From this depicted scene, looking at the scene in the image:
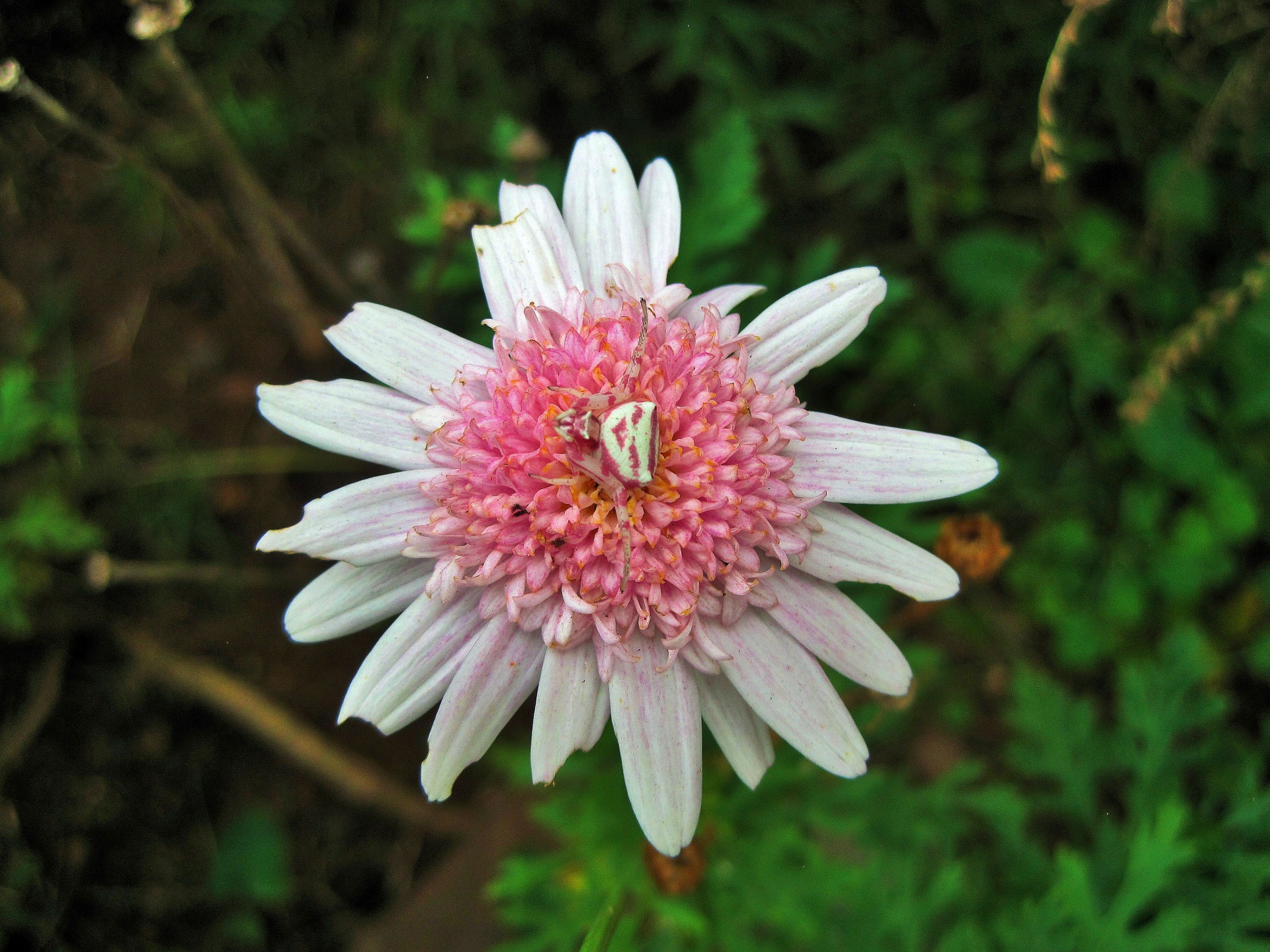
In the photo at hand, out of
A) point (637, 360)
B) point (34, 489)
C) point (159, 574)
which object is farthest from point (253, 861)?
point (637, 360)

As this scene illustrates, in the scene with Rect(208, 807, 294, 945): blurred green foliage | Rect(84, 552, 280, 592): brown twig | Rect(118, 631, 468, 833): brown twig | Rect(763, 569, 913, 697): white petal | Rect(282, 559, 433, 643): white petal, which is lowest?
Rect(208, 807, 294, 945): blurred green foliage

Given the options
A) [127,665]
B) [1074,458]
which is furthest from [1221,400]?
[127,665]

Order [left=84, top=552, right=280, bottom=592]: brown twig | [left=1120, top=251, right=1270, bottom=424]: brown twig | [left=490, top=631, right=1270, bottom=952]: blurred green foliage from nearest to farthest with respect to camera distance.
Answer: [left=490, top=631, right=1270, bottom=952]: blurred green foliage
[left=1120, top=251, right=1270, bottom=424]: brown twig
[left=84, top=552, right=280, bottom=592]: brown twig

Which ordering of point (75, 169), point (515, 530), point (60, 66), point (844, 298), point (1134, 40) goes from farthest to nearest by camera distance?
1. point (75, 169)
2. point (1134, 40)
3. point (60, 66)
4. point (844, 298)
5. point (515, 530)

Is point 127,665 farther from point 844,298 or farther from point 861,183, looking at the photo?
point 861,183

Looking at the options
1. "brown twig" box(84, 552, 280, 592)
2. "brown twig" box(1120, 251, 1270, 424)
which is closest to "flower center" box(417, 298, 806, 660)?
"brown twig" box(84, 552, 280, 592)

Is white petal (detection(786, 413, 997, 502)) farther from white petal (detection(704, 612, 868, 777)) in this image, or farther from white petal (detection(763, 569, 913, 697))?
white petal (detection(704, 612, 868, 777))

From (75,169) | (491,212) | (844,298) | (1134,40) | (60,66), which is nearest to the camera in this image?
(844,298)
